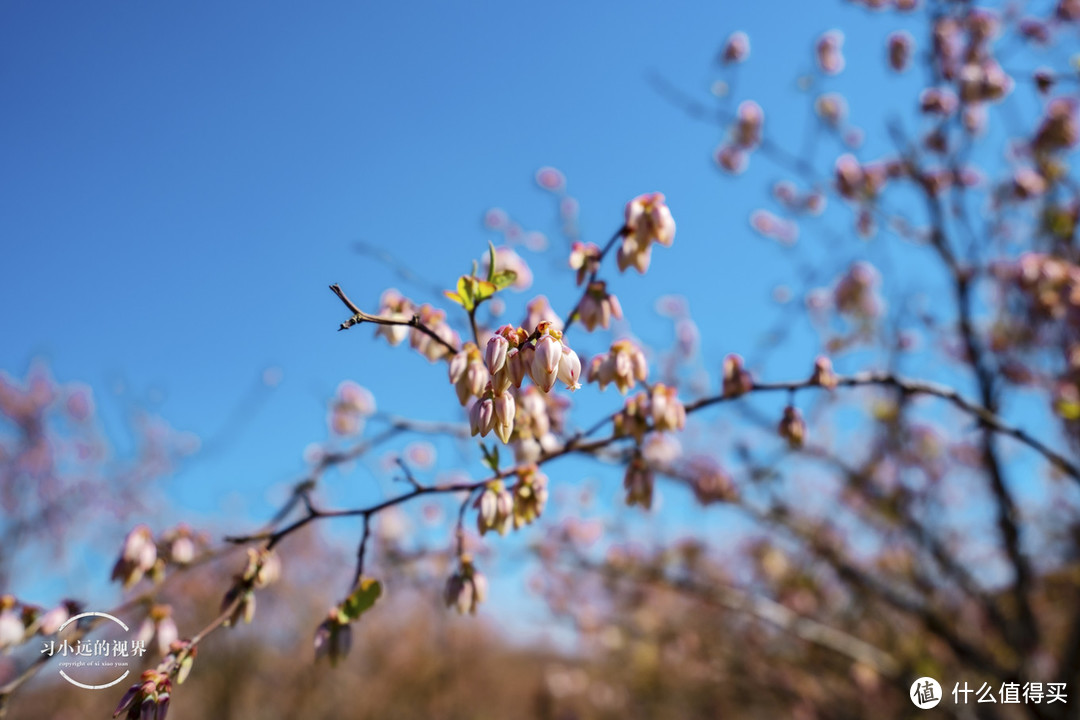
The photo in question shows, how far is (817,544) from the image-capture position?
133 inches

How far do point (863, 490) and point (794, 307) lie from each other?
1.24 m

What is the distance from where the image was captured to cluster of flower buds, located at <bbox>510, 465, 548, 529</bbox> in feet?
4.97

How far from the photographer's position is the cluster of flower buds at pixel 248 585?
4.75 ft

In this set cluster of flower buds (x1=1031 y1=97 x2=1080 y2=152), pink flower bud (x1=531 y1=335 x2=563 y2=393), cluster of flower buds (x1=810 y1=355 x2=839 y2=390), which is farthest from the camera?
cluster of flower buds (x1=1031 y1=97 x2=1080 y2=152)

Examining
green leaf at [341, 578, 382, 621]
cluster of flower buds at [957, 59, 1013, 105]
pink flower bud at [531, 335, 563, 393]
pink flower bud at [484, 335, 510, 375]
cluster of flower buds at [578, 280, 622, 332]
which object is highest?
cluster of flower buds at [957, 59, 1013, 105]

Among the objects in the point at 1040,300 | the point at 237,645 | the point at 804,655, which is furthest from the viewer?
Answer: the point at 237,645

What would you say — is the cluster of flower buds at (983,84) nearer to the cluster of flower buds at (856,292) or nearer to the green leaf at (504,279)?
the cluster of flower buds at (856,292)

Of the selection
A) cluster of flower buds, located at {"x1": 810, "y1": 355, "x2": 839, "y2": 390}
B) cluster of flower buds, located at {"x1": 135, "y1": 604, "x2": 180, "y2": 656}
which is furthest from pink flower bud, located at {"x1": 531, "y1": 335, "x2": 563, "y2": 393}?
cluster of flower buds, located at {"x1": 135, "y1": 604, "x2": 180, "y2": 656}

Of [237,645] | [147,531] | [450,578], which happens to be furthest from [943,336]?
[237,645]

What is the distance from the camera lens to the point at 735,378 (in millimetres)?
1748

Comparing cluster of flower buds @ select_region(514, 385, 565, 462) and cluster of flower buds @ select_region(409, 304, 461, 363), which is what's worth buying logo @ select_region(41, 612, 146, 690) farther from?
cluster of flower buds @ select_region(514, 385, 565, 462)

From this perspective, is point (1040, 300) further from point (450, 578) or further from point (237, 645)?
point (237, 645)

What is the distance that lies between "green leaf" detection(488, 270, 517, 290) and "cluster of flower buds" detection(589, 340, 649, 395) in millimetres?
365

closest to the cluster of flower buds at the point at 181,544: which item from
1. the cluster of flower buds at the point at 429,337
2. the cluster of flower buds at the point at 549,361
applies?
the cluster of flower buds at the point at 429,337
